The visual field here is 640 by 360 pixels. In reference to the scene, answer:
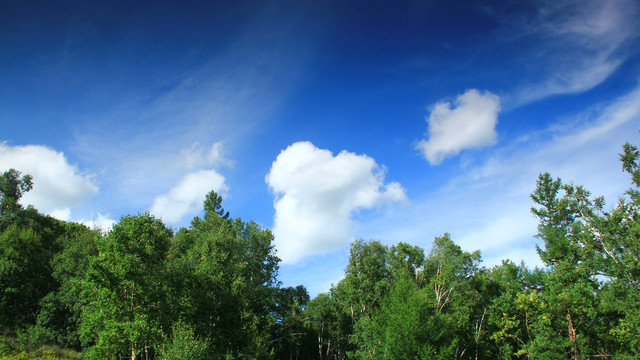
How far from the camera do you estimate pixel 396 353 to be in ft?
127

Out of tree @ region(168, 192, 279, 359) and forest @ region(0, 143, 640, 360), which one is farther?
tree @ region(168, 192, 279, 359)

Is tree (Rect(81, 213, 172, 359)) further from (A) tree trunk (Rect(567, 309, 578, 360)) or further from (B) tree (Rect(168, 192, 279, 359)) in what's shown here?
(A) tree trunk (Rect(567, 309, 578, 360))

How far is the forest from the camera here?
30.7 meters

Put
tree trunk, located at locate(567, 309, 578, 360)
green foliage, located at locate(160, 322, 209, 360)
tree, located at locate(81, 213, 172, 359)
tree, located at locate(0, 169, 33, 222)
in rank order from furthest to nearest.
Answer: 1. tree, located at locate(0, 169, 33, 222)
2. tree trunk, located at locate(567, 309, 578, 360)
3. tree, located at locate(81, 213, 172, 359)
4. green foliage, located at locate(160, 322, 209, 360)

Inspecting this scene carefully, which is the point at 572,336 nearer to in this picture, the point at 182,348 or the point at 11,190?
the point at 182,348

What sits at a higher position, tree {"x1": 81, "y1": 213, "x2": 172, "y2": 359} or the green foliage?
tree {"x1": 81, "y1": 213, "x2": 172, "y2": 359}

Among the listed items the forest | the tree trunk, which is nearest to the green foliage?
the forest

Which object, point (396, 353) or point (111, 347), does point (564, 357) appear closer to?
point (396, 353)

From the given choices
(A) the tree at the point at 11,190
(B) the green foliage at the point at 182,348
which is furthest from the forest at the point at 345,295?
(A) the tree at the point at 11,190

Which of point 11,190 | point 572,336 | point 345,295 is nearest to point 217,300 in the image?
point 345,295

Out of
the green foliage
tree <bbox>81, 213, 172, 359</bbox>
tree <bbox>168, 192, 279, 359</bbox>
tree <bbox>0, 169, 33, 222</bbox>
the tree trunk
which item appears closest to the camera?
the green foliage

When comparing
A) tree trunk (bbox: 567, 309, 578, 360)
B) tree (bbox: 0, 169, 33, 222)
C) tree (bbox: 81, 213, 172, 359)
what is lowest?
tree trunk (bbox: 567, 309, 578, 360)

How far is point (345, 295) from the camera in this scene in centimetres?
5362

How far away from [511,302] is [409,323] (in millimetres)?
17501
